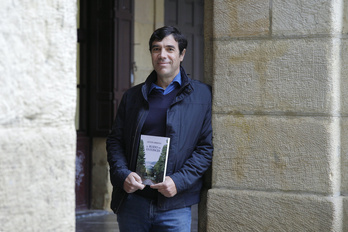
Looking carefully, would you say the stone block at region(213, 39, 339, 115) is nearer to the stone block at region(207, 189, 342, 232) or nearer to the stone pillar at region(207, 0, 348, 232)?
the stone pillar at region(207, 0, 348, 232)

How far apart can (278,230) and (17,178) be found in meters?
1.95

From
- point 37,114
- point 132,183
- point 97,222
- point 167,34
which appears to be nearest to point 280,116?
point 167,34

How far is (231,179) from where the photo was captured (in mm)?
3391

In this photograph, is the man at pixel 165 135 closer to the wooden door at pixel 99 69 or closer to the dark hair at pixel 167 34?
the dark hair at pixel 167 34

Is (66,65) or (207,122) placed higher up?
(66,65)

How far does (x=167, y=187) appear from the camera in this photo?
3.01 m

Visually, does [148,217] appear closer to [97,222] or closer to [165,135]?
[165,135]

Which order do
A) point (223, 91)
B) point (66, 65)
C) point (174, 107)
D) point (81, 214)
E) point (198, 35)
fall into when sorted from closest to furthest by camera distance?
point (66, 65)
point (174, 107)
point (223, 91)
point (81, 214)
point (198, 35)

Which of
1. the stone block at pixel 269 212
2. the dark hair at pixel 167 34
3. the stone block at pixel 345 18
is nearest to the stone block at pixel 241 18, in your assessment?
the dark hair at pixel 167 34

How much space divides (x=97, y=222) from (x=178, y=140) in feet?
13.7

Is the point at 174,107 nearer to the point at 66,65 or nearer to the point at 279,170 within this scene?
the point at 279,170

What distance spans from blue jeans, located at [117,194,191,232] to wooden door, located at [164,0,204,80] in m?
5.74

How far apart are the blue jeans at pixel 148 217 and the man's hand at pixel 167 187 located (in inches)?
4.5

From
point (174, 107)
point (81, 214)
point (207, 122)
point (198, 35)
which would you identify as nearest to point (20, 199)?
point (174, 107)
